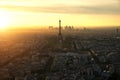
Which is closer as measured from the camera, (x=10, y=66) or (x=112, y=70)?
(x=112, y=70)

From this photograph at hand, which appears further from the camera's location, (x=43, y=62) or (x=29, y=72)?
(x=43, y=62)

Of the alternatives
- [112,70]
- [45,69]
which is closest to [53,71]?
[45,69]

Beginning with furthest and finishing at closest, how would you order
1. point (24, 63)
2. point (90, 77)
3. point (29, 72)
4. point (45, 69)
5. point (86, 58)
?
point (86, 58) → point (24, 63) → point (45, 69) → point (29, 72) → point (90, 77)

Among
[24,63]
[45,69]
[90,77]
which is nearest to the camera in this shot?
[90,77]

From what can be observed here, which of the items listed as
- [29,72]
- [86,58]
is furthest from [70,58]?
[29,72]

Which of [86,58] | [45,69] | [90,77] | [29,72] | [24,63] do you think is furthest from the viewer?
[86,58]

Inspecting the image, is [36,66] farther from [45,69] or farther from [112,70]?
[112,70]

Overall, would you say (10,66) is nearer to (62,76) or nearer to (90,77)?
(62,76)

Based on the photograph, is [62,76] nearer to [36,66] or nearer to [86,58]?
[36,66]
